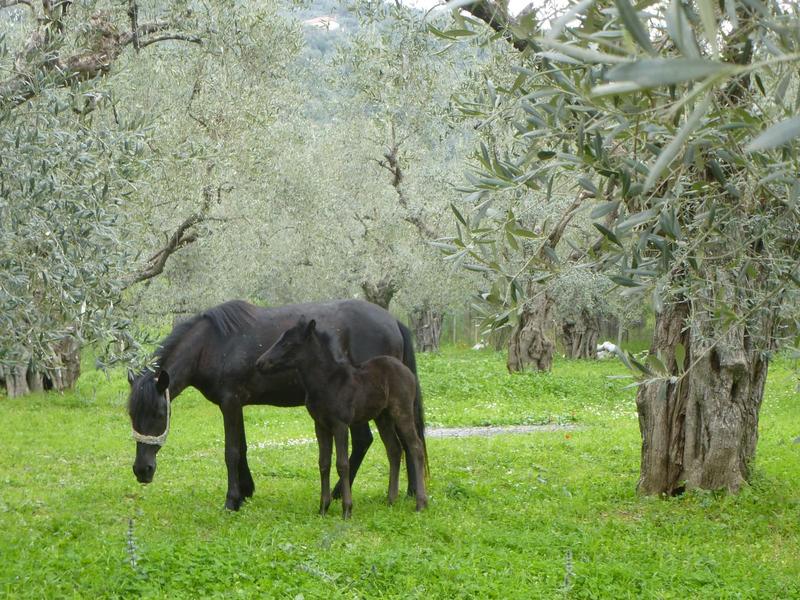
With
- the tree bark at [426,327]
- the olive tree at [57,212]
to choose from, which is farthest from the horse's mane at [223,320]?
the tree bark at [426,327]

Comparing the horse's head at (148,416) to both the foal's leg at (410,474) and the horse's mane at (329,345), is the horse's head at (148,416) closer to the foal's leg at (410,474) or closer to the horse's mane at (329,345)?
the horse's mane at (329,345)

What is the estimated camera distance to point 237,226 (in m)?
25.7

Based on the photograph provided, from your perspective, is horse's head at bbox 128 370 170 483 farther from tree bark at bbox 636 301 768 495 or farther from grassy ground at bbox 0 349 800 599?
tree bark at bbox 636 301 768 495

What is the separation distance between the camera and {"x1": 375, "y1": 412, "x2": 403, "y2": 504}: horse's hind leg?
35.3 ft

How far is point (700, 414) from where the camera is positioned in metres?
10.5

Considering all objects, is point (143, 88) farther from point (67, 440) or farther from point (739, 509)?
point (739, 509)

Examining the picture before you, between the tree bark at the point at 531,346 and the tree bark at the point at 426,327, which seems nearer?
the tree bark at the point at 531,346

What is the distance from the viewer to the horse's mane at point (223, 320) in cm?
1102

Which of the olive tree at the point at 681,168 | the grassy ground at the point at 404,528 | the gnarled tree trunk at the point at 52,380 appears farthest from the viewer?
the gnarled tree trunk at the point at 52,380

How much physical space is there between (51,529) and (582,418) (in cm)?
1370

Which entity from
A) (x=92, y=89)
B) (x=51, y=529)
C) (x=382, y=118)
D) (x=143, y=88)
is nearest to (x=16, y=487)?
(x=51, y=529)

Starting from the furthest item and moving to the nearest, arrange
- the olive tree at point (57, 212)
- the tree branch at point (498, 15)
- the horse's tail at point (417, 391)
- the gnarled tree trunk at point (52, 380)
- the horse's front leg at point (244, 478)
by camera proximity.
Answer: the gnarled tree trunk at point (52, 380) → the horse's front leg at point (244, 478) → the horse's tail at point (417, 391) → the tree branch at point (498, 15) → the olive tree at point (57, 212)

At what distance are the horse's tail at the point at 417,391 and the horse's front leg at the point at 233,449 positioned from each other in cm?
208

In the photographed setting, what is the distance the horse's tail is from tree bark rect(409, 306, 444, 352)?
40.1 m
